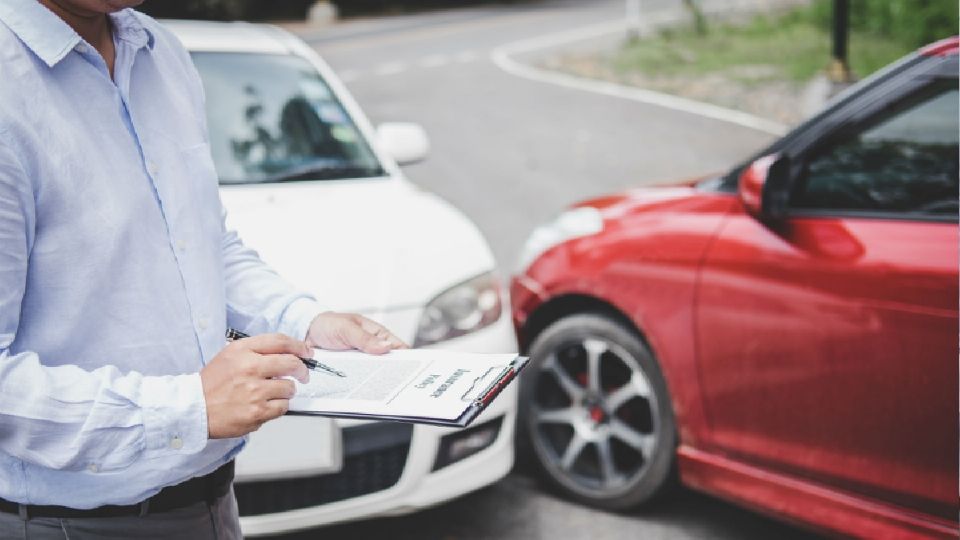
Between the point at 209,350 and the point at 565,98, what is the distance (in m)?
13.4

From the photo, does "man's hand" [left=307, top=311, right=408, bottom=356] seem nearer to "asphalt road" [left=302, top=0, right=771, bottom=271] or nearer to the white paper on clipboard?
the white paper on clipboard

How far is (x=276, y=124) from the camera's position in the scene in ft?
13.7

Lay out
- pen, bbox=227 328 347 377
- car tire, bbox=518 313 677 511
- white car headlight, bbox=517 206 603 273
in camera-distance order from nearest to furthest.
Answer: pen, bbox=227 328 347 377, car tire, bbox=518 313 677 511, white car headlight, bbox=517 206 603 273

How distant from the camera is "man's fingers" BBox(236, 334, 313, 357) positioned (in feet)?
4.74

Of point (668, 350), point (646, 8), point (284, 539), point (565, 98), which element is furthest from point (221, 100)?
point (646, 8)

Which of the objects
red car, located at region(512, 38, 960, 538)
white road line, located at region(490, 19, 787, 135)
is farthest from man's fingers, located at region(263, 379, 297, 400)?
white road line, located at region(490, 19, 787, 135)

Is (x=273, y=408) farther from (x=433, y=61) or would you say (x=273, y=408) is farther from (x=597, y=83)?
(x=433, y=61)

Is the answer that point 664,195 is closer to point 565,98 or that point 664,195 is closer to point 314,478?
point 314,478

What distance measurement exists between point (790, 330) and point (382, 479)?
4.22 ft

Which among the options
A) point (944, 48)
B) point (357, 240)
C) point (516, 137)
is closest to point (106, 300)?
point (357, 240)

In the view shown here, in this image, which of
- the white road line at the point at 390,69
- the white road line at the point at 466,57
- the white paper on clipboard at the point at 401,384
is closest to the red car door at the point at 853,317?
the white paper on clipboard at the point at 401,384

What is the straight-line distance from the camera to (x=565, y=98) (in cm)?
1473

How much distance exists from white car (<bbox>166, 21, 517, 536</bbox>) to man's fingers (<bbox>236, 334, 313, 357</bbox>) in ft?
4.93

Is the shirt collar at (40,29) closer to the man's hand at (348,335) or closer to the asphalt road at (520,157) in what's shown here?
the man's hand at (348,335)
